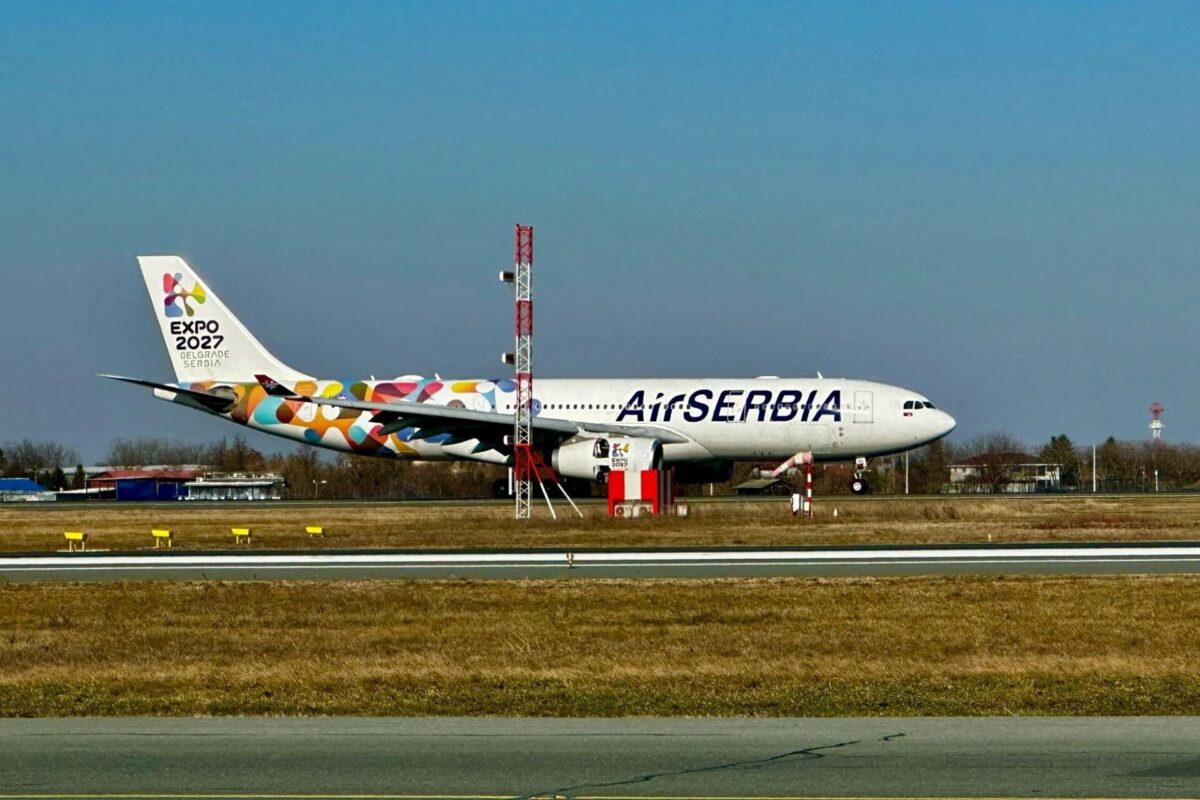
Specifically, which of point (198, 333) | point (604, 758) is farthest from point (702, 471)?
point (604, 758)

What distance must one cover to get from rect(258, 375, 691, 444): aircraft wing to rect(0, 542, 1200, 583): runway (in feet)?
72.0

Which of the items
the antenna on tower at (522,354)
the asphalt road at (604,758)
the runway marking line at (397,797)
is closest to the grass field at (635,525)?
the antenna on tower at (522,354)

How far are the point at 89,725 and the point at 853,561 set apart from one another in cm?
1807

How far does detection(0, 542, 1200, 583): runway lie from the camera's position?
27.1 meters

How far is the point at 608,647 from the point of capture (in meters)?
18.4

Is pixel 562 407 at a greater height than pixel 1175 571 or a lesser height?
greater

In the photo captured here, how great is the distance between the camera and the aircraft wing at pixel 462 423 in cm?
5484

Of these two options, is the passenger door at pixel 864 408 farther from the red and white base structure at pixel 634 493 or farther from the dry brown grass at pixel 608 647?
the dry brown grass at pixel 608 647

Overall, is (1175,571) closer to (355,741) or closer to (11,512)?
(355,741)

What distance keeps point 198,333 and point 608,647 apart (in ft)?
156

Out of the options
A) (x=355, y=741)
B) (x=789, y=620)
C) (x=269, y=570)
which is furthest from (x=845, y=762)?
(x=269, y=570)

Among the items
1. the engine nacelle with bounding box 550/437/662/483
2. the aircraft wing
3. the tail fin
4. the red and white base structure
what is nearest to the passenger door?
the aircraft wing

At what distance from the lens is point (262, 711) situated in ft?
45.3

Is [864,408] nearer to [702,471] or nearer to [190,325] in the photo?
[702,471]
